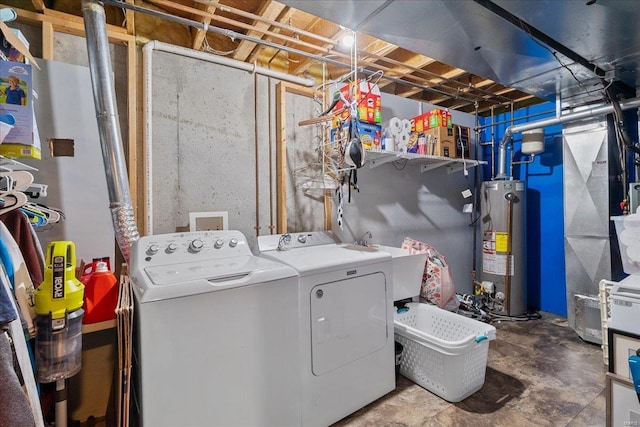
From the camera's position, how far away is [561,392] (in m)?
2.07

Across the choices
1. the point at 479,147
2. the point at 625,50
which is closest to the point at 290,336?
the point at 625,50

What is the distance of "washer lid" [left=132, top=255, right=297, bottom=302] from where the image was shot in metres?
1.30

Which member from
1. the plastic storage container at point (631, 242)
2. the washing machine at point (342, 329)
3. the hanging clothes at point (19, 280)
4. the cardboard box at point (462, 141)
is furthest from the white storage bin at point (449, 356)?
the hanging clothes at point (19, 280)

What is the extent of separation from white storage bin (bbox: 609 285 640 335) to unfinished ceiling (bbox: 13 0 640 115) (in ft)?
4.87

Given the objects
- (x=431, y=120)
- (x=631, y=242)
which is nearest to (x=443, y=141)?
(x=431, y=120)

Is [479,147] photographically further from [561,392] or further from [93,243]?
[93,243]

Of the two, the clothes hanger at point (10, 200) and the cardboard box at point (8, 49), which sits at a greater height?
the cardboard box at point (8, 49)

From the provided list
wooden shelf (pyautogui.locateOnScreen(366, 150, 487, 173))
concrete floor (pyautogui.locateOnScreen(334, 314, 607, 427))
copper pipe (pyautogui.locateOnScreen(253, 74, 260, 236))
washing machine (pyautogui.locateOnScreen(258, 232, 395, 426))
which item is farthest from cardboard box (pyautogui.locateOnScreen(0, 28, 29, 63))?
concrete floor (pyautogui.locateOnScreen(334, 314, 607, 427))

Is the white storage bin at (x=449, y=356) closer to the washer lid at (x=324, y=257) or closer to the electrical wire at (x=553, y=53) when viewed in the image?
the washer lid at (x=324, y=257)

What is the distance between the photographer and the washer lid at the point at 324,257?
1732 millimetres

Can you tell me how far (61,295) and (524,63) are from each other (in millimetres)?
3109

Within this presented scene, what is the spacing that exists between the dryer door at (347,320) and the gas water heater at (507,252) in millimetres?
2161

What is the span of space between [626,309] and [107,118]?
→ 2804 millimetres

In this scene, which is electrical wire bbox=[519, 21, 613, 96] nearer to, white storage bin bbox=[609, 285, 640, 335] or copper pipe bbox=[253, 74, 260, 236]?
white storage bin bbox=[609, 285, 640, 335]
